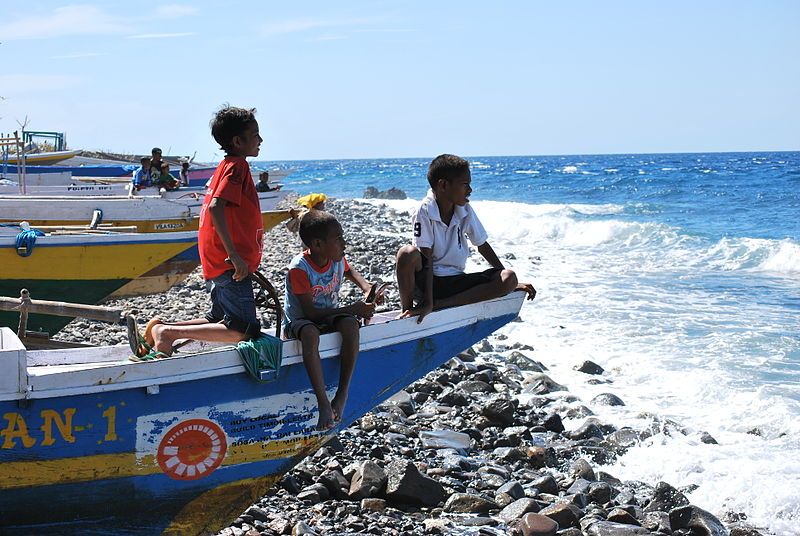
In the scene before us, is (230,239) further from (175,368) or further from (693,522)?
(693,522)

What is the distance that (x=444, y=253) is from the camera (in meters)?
5.66

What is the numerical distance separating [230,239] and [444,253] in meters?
1.33

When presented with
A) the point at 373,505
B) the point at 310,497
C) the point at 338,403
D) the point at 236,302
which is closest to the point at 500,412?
the point at 373,505

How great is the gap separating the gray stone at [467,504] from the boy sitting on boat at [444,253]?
1366 mm

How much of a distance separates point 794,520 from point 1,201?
356 inches

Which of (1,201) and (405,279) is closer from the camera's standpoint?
(405,279)

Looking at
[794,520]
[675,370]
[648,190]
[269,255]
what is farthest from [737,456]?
[648,190]

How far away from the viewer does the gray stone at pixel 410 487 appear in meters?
6.08

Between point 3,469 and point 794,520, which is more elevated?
point 3,469

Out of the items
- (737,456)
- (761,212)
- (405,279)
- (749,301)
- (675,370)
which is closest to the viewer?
(405,279)

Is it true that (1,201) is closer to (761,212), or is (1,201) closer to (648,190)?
(761,212)

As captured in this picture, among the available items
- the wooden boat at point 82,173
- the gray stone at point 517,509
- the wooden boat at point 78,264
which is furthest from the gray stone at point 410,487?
the wooden boat at point 82,173

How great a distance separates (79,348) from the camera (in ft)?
18.3

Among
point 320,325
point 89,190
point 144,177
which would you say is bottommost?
point 320,325
